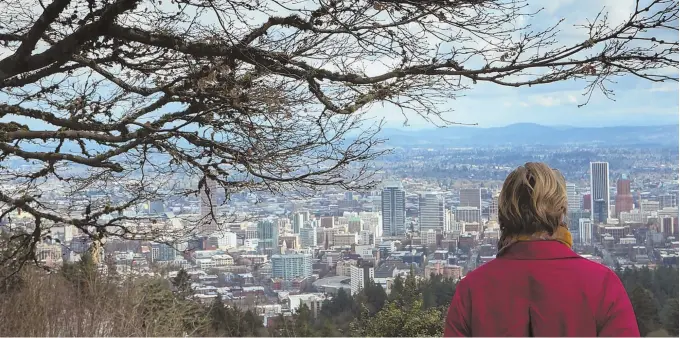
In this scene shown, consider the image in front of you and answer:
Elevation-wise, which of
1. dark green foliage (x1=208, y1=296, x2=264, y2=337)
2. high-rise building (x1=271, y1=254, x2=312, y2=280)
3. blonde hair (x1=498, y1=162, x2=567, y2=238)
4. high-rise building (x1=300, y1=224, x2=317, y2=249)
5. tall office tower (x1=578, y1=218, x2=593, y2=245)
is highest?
blonde hair (x1=498, y1=162, x2=567, y2=238)

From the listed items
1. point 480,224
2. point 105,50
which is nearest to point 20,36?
point 105,50

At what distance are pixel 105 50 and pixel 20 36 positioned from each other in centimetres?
69

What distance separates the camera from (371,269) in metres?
12.0

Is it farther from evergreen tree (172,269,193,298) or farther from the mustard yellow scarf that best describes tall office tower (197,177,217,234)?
evergreen tree (172,269,193,298)

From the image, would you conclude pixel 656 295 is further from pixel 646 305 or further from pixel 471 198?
pixel 471 198

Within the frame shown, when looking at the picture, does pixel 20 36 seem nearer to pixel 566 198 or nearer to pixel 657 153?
pixel 566 198

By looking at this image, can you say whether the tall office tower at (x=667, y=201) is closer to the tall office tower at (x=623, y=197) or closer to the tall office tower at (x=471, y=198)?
the tall office tower at (x=623, y=197)

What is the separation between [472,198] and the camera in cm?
1089

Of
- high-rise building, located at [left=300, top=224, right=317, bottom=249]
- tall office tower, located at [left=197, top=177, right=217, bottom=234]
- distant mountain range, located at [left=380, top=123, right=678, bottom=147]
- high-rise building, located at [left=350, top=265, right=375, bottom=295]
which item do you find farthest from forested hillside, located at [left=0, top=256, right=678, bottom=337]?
tall office tower, located at [left=197, top=177, right=217, bottom=234]

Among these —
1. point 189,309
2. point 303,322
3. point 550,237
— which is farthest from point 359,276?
point 550,237

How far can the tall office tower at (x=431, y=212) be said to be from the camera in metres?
11.5

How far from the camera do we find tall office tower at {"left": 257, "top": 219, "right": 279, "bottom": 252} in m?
10.1

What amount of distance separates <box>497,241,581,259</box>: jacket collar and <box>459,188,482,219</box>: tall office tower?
350 inches

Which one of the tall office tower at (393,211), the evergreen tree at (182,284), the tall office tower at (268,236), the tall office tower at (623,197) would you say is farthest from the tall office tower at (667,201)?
the evergreen tree at (182,284)
